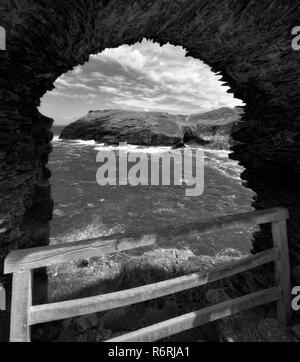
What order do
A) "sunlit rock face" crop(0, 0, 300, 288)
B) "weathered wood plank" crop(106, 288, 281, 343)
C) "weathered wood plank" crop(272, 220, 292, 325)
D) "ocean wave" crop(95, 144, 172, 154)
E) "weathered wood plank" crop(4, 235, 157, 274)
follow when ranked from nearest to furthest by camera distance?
"weathered wood plank" crop(4, 235, 157, 274)
"weathered wood plank" crop(106, 288, 281, 343)
"sunlit rock face" crop(0, 0, 300, 288)
"weathered wood plank" crop(272, 220, 292, 325)
"ocean wave" crop(95, 144, 172, 154)

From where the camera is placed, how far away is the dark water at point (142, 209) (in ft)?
42.9

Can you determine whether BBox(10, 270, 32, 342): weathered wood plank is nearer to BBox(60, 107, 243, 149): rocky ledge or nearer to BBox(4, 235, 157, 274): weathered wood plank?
BBox(4, 235, 157, 274): weathered wood plank

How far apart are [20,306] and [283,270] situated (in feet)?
12.1

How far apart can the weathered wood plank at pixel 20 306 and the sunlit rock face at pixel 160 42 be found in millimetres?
1048

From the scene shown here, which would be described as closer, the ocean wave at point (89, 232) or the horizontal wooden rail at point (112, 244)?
the horizontal wooden rail at point (112, 244)

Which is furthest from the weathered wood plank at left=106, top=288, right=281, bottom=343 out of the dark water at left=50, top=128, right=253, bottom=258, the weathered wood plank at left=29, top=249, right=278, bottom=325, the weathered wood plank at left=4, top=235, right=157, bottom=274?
the dark water at left=50, top=128, right=253, bottom=258

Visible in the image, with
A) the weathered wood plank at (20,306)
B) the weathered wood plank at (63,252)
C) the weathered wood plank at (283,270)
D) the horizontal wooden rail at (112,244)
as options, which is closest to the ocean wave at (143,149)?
the weathered wood plank at (283,270)

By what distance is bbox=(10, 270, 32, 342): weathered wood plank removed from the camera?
2.54 metres

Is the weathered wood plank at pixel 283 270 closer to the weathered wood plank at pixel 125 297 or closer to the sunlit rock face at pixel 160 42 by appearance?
the weathered wood plank at pixel 125 297

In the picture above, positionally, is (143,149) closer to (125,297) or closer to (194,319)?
(194,319)

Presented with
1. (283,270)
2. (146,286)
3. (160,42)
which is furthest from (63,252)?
(160,42)

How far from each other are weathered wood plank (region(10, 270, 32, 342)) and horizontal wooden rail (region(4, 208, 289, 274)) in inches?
4.4

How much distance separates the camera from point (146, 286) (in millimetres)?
3074
